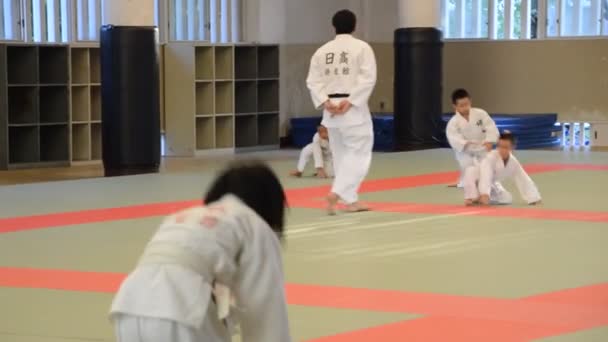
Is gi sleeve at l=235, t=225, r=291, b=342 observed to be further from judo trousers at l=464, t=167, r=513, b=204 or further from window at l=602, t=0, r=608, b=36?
window at l=602, t=0, r=608, b=36

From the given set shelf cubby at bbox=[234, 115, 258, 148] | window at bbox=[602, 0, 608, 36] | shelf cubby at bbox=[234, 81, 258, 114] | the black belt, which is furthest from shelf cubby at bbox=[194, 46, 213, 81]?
the black belt

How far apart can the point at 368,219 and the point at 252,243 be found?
630cm

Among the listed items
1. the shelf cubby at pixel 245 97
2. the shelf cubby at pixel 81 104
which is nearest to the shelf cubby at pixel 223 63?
the shelf cubby at pixel 245 97

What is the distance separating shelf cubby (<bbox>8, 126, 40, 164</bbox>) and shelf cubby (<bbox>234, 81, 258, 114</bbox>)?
4.01m

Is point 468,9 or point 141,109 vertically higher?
point 468,9

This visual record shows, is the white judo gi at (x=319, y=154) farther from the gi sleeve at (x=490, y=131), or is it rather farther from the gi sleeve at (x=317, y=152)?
the gi sleeve at (x=490, y=131)

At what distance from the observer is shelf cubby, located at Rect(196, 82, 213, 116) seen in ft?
57.9

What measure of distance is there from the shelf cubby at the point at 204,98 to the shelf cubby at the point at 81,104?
2.04 meters

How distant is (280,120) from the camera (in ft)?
64.6

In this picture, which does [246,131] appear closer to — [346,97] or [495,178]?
[495,178]

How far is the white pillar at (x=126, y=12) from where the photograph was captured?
13648 mm

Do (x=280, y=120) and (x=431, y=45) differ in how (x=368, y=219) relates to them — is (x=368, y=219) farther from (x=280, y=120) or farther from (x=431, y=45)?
(x=280, y=120)

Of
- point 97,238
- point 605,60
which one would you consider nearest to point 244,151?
point 605,60

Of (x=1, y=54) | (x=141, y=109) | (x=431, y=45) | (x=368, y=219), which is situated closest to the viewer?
(x=368, y=219)
